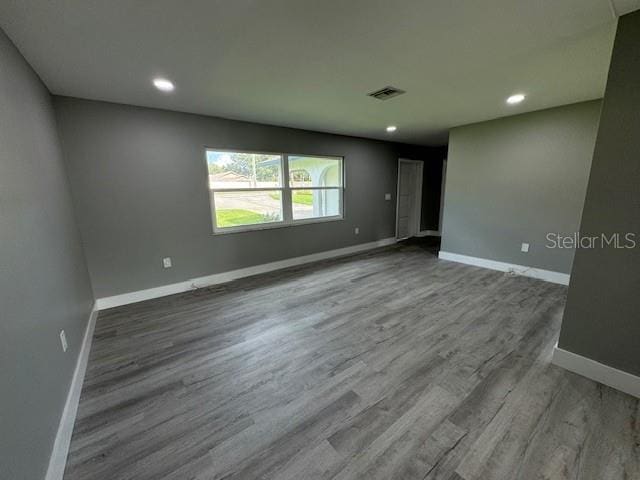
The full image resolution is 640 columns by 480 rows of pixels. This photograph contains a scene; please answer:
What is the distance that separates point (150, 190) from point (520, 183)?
501cm

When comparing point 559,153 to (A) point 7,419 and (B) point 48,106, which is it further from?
(B) point 48,106

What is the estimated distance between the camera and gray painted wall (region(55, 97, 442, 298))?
2.71m

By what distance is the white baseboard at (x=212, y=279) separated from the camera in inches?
119

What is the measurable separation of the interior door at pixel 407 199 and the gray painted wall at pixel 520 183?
176cm

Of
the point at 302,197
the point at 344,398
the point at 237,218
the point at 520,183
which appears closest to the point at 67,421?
the point at 344,398


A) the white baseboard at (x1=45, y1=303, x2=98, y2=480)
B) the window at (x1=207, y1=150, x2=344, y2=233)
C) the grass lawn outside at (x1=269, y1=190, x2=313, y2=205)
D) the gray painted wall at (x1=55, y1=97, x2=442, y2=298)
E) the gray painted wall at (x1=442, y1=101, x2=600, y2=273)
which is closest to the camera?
the white baseboard at (x1=45, y1=303, x2=98, y2=480)

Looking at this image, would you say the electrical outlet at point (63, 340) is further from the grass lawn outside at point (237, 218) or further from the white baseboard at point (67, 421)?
the grass lawn outside at point (237, 218)

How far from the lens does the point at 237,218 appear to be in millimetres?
3844

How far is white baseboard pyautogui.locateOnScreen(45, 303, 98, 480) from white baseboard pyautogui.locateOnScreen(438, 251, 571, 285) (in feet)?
16.4

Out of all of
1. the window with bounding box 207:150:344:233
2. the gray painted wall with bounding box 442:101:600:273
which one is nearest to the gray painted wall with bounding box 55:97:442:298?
the window with bounding box 207:150:344:233

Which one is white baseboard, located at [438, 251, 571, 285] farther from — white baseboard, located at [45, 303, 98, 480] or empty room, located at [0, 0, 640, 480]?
white baseboard, located at [45, 303, 98, 480]

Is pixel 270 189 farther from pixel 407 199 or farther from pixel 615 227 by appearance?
pixel 407 199

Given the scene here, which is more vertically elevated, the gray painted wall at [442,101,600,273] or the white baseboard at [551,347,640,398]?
the gray painted wall at [442,101,600,273]

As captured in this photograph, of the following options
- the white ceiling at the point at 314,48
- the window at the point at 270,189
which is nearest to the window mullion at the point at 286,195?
the window at the point at 270,189
